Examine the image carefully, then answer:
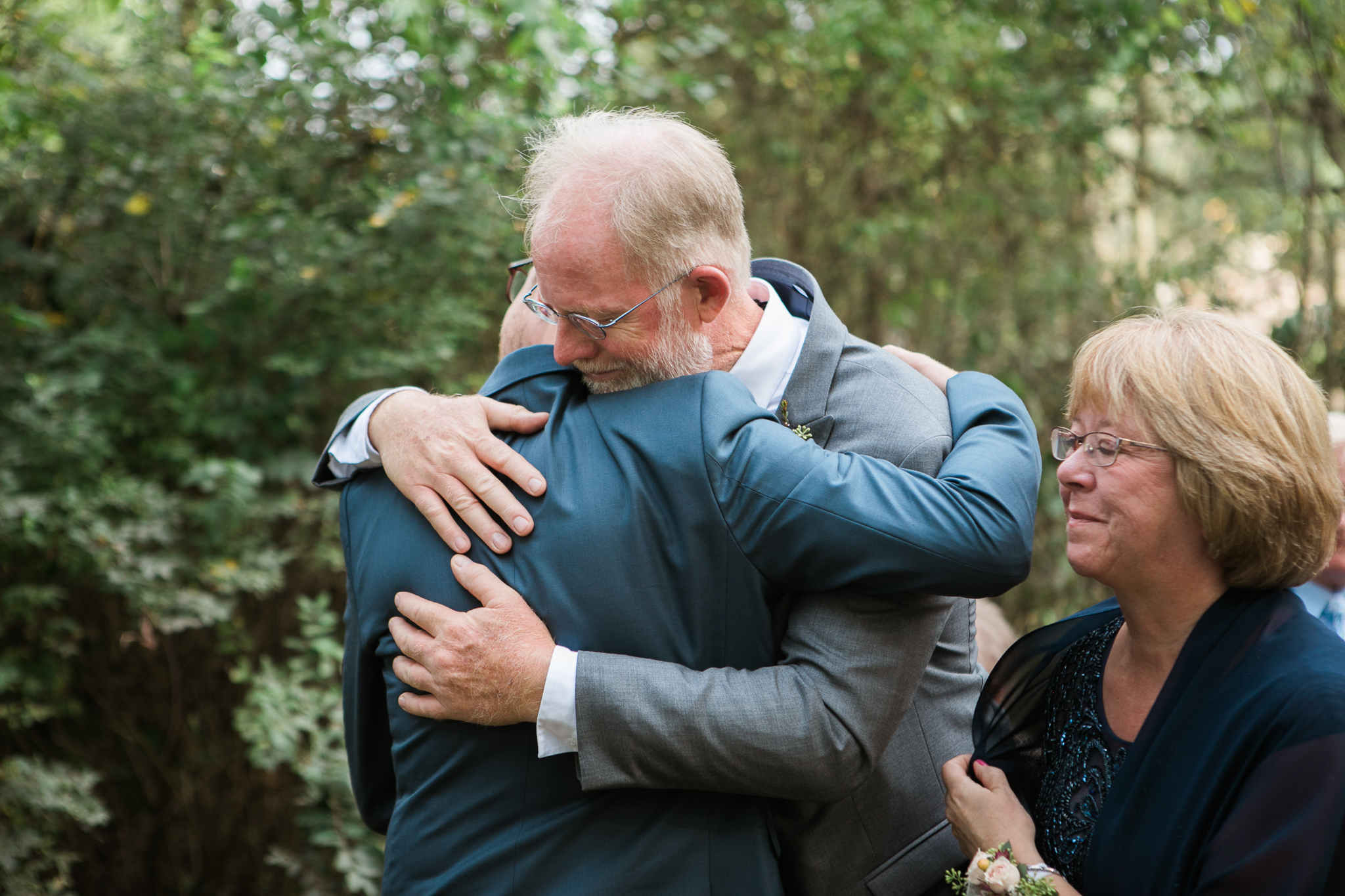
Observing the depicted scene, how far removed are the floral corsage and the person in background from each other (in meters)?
1.20

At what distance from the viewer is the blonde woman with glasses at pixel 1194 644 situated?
58.4 inches

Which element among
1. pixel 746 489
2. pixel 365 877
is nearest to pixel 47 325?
pixel 365 877

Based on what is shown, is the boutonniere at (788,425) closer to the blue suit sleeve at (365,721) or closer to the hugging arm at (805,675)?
the hugging arm at (805,675)

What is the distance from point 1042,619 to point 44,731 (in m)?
4.92

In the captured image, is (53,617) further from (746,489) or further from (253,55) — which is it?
(746,489)

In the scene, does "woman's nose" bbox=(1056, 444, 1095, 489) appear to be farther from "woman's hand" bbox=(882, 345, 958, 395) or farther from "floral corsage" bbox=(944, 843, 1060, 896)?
"floral corsage" bbox=(944, 843, 1060, 896)

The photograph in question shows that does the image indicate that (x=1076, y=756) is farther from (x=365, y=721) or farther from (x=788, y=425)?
(x=365, y=721)

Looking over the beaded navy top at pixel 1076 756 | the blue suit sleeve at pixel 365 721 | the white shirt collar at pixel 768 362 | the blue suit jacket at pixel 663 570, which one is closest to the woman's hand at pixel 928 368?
the white shirt collar at pixel 768 362

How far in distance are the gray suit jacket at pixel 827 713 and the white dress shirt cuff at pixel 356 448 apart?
659 mm

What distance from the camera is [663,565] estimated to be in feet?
5.32

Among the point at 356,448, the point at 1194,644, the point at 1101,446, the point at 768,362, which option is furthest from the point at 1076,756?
the point at 356,448

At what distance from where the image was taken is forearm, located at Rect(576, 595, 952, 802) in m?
1.56

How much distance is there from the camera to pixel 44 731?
4.17 meters

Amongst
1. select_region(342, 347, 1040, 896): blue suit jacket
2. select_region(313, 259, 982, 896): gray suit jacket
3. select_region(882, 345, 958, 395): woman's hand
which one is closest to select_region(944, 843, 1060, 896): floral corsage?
select_region(313, 259, 982, 896): gray suit jacket
